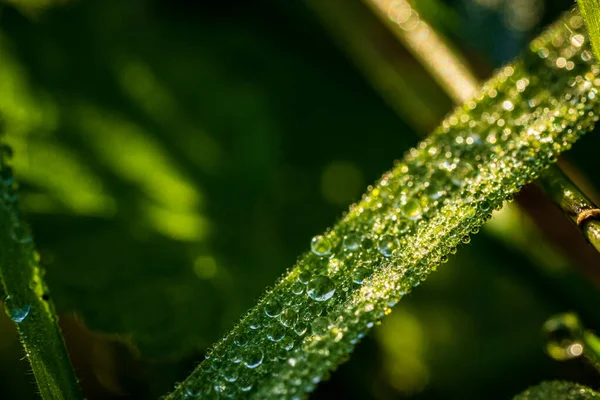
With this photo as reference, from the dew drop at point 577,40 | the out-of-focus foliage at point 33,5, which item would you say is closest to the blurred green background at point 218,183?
the out-of-focus foliage at point 33,5

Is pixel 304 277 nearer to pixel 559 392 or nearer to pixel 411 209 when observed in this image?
pixel 411 209

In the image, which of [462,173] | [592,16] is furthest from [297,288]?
[592,16]

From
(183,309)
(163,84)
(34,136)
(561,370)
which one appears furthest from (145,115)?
(561,370)

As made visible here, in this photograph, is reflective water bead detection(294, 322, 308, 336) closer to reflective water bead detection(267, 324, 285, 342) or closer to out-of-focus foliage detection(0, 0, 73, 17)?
reflective water bead detection(267, 324, 285, 342)

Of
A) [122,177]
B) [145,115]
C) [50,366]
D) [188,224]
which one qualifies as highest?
[145,115]

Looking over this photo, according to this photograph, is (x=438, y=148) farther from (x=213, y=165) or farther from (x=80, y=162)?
(x=80, y=162)

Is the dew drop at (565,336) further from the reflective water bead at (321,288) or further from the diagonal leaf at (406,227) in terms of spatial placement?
the reflective water bead at (321,288)

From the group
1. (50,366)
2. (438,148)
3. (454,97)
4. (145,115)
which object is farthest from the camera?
(145,115)
